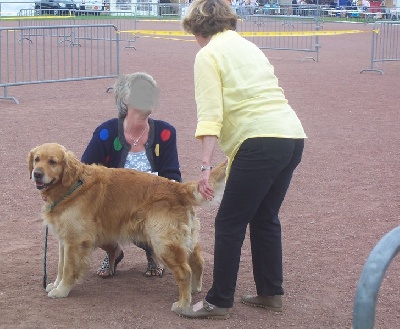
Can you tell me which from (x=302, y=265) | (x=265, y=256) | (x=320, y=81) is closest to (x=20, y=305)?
(x=265, y=256)

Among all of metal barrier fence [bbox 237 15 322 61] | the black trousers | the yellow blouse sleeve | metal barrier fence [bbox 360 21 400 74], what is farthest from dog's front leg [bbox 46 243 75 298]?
metal barrier fence [bbox 237 15 322 61]

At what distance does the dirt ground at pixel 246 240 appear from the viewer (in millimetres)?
4758

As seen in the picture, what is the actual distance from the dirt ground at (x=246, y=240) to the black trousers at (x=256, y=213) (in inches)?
8.5

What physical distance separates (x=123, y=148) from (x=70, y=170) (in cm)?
70

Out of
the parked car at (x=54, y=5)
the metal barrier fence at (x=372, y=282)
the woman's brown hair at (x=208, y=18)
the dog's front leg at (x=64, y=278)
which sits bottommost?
the dog's front leg at (x=64, y=278)

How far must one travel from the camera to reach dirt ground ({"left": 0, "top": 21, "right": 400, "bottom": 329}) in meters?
4.76

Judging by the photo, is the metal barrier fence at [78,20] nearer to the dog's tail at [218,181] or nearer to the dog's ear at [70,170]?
the dog's ear at [70,170]

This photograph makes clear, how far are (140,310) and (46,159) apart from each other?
3.61ft

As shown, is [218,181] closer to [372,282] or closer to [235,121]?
[235,121]

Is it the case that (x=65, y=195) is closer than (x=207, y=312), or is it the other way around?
(x=207, y=312)

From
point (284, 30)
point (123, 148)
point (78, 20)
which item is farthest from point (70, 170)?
point (284, 30)

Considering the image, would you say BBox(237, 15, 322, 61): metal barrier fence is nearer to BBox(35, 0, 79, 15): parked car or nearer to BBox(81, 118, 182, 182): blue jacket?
BBox(35, 0, 79, 15): parked car

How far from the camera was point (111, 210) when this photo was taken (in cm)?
484

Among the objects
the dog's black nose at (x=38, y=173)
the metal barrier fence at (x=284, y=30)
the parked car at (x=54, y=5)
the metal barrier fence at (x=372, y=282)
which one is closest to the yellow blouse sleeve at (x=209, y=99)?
the dog's black nose at (x=38, y=173)
